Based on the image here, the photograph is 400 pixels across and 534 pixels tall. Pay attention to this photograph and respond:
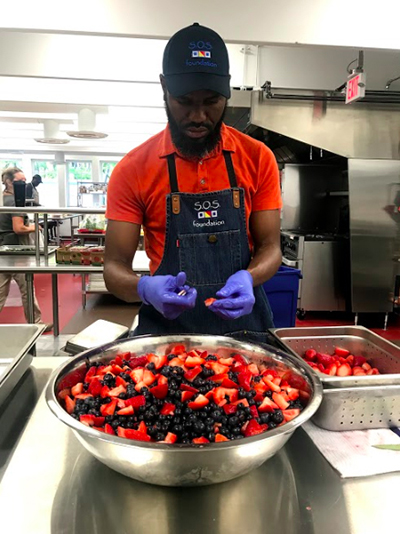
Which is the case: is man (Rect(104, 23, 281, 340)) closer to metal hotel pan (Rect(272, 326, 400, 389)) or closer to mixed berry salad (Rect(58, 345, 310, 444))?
metal hotel pan (Rect(272, 326, 400, 389))

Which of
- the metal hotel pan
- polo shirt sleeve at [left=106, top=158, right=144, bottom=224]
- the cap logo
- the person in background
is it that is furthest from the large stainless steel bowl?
the person in background

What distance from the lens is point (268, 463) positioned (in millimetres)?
991

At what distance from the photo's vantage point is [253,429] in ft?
2.92

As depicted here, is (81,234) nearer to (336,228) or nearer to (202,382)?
(336,228)

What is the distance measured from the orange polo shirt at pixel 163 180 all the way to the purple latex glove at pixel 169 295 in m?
0.32

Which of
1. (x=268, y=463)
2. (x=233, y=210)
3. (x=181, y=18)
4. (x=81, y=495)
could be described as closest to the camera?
(x=81, y=495)

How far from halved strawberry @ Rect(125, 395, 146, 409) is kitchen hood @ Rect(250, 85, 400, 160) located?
4.21 m

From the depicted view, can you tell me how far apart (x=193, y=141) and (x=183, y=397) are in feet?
3.28

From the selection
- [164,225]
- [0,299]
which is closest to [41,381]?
[164,225]

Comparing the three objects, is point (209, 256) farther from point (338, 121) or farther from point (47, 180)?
point (47, 180)

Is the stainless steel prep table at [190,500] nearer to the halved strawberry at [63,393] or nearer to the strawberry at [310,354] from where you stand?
the halved strawberry at [63,393]

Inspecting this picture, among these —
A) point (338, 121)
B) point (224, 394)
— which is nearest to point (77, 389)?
point (224, 394)

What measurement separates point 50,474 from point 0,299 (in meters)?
4.13

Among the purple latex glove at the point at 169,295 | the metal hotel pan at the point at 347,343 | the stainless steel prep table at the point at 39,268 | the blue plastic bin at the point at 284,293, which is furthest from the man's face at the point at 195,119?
the blue plastic bin at the point at 284,293
